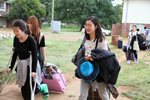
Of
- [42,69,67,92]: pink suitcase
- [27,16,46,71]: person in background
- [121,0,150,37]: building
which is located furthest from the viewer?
[121,0,150,37]: building

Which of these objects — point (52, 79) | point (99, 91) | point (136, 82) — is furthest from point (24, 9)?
point (99, 91)

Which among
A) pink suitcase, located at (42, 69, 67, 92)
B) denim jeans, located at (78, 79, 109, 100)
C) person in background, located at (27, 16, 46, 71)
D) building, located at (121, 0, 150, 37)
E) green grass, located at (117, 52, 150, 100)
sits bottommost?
green grass, located at (117, 52, 150, 100)

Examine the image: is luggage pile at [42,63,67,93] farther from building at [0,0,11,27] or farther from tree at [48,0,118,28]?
tree at [48,0,118,28]

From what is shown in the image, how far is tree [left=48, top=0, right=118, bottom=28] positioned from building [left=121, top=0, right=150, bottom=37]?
12969 mm

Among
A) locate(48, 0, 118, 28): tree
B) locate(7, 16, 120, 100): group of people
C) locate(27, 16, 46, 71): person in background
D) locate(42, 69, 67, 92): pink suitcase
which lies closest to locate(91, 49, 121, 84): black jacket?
locate(7, 16, 120, 100): group of people

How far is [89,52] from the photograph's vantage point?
122 inches

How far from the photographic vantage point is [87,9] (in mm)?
38625

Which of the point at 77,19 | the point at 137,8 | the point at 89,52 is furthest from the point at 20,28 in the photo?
the point at 77,19

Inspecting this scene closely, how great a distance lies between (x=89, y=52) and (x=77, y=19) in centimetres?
3691

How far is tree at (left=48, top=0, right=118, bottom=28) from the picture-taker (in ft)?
125

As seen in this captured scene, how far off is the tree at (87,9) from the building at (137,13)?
13.0 m

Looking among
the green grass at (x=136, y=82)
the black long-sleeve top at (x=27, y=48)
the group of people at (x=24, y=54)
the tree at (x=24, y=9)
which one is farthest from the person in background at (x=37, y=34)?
the tree at (x=24, y=9)

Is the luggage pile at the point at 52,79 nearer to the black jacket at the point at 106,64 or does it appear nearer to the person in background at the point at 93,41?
the person in background at the point at 93,41

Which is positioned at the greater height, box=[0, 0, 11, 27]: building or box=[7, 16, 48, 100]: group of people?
box=[0, 0, 11, 27]: building
